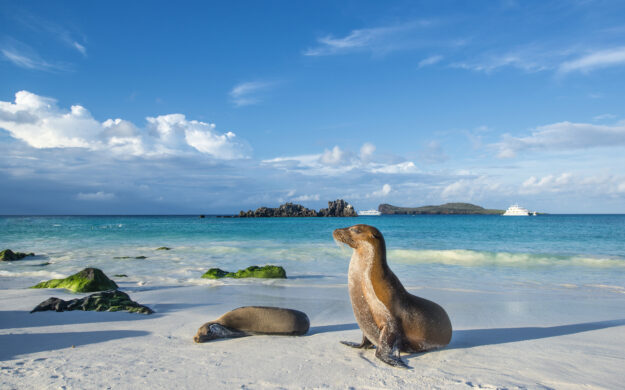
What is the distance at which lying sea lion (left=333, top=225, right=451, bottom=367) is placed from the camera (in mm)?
4695

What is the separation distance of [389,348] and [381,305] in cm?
47

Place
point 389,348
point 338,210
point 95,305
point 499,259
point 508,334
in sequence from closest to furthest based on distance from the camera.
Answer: point 389,348, point 508,334, point 95,305, point 499,259, point 338,210

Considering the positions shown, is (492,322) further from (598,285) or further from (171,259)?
(171,259)

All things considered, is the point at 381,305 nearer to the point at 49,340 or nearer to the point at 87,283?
the point at 49,340

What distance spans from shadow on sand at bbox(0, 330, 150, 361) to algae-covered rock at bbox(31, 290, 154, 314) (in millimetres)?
1482

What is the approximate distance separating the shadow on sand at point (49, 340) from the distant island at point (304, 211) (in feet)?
411

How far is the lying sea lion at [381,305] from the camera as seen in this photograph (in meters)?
4.70

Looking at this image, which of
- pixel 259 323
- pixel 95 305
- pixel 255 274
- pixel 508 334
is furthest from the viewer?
pixel 255 274

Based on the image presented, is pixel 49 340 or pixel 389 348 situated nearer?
pixel 389 348

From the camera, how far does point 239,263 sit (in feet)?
58.2

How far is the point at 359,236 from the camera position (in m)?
4.85

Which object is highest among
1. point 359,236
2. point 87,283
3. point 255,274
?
point 359,236

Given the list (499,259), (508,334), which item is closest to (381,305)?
(508,334)

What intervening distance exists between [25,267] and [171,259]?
17.6 ft
